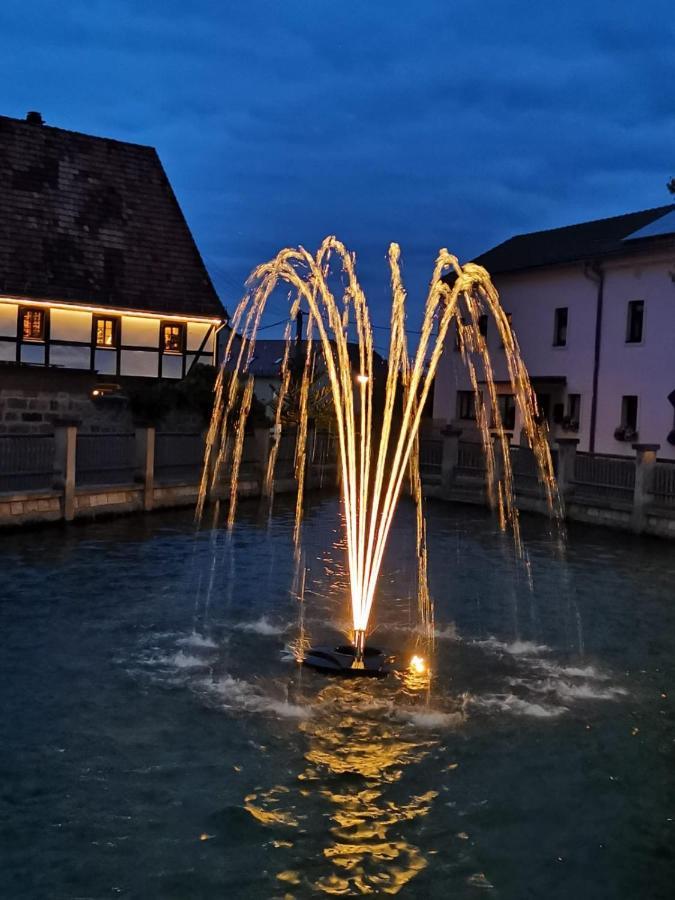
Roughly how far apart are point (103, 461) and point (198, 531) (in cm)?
336

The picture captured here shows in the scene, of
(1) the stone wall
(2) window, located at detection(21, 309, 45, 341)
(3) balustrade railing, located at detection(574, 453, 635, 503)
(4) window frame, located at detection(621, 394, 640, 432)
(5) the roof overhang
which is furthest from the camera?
(5) the roof overhang

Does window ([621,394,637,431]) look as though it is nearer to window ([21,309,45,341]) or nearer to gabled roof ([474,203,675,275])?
gabled roof ([474,203,675,275])

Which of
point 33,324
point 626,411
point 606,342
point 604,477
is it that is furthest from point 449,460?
point 33,324

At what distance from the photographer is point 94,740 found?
892cm

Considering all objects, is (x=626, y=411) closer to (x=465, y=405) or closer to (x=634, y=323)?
(x=634, y=323)

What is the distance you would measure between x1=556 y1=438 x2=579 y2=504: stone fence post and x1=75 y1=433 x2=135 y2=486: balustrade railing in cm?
1250

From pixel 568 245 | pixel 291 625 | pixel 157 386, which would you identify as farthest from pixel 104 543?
pixel 568 245

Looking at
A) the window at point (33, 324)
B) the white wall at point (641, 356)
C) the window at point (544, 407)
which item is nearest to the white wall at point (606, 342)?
the white wall at point (641, 356)

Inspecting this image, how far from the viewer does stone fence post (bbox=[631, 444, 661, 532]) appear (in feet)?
82.9

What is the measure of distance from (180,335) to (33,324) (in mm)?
5552

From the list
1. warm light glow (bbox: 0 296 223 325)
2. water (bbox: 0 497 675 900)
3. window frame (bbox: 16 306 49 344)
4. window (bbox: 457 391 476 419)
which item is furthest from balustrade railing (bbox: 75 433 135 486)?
window (bbox: 457 391 476 419)

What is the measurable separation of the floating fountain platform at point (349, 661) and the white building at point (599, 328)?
25.0m

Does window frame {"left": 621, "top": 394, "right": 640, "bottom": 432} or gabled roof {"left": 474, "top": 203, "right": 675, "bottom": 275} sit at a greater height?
gabled roof {"left": 474, "top": 203, "right": 675, "bottom": 275}

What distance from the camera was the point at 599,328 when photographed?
39.0m
